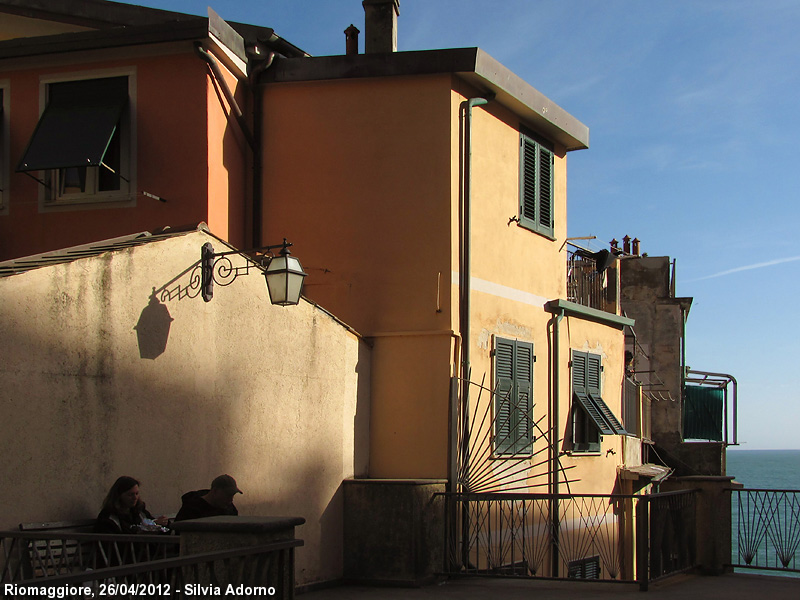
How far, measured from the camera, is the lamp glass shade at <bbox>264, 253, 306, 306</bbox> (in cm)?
952

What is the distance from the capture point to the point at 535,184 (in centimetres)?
1471

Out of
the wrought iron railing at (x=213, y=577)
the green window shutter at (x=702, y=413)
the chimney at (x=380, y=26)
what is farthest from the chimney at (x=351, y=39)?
the green window shutter at (x=702, y=413)

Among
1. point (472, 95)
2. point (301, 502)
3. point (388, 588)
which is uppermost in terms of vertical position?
point (472, 95)

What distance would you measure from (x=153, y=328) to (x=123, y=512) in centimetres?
175

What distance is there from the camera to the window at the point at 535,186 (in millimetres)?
14453

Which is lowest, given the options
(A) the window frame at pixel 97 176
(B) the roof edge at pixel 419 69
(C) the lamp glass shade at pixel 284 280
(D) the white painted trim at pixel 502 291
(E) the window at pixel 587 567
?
(E) the window at pixel 587 567

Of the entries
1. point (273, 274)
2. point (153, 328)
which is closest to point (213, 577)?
point (153, 328)

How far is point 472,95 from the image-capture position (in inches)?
519

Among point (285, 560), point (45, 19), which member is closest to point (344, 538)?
point (285, 560)

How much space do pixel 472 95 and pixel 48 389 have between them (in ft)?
24.6

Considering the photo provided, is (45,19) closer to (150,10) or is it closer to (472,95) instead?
(150,10)

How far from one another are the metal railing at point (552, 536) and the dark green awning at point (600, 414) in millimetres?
1257

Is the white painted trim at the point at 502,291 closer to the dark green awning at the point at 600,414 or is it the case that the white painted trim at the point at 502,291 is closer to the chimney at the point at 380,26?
the dark green awning at the point at 600,414

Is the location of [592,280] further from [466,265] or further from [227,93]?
[227,93]
